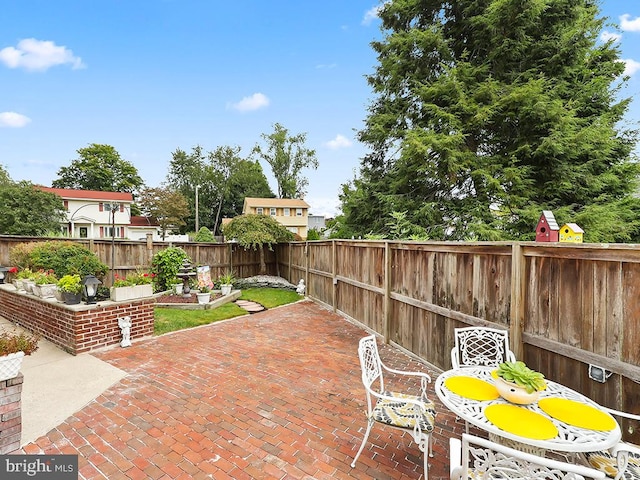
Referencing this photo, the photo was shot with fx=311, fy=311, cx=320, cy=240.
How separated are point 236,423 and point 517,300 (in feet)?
10.2

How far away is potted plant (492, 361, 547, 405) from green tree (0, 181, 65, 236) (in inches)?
1066

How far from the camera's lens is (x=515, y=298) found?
126 inches

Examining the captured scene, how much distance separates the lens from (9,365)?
8.58 feet

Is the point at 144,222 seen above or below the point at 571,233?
above

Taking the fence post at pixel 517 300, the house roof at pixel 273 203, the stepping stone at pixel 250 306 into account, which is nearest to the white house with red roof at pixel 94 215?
the house roof at pixel 273 203

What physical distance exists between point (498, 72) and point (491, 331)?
11214 mm

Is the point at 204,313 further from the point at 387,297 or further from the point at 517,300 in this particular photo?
the point at 517,300

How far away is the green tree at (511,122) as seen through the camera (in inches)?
389

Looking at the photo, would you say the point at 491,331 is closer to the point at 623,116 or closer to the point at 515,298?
the point at 515,298

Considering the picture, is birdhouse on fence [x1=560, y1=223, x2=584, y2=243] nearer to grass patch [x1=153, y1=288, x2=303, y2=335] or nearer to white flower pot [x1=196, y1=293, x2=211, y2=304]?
grass patch [x1=153, y1=288, x2=303, y2=335]

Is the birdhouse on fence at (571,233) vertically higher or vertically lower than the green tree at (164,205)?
lower

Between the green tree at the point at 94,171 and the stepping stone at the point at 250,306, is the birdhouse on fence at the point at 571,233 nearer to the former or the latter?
the stepping stone at the point at 250,306

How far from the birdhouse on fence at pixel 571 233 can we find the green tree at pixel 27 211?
1075 inches

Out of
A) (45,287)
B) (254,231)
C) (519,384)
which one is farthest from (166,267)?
(519,384)
